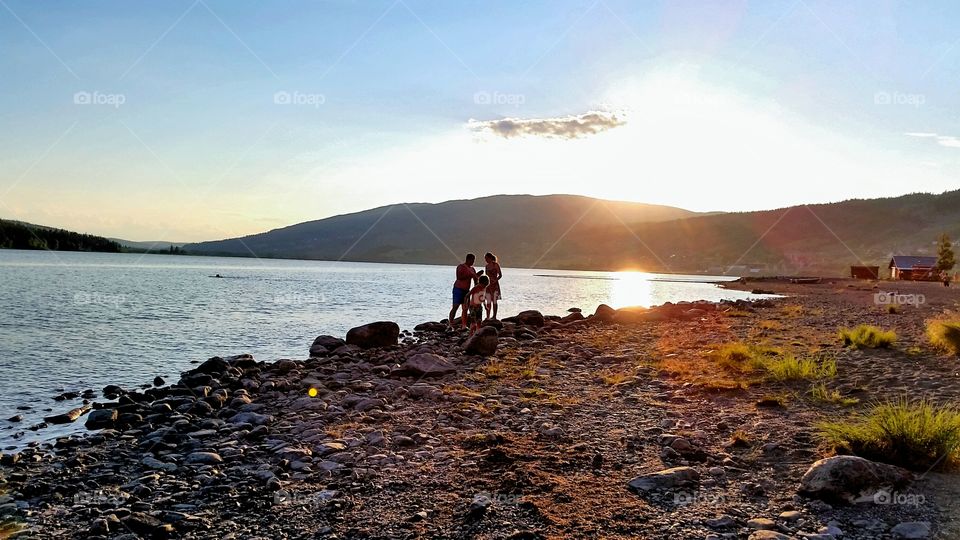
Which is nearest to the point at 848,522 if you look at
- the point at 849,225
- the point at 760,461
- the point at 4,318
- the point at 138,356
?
the point at 760,461

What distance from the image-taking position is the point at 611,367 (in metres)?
15.0

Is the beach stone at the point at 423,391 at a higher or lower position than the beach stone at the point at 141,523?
higher

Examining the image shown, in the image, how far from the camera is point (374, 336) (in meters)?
20.7

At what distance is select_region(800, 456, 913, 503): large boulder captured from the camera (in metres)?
6.21

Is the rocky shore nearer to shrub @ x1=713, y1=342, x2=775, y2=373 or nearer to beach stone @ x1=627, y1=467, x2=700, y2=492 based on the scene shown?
beach stone @ x1=627, y1=467, x2=700, y2=492

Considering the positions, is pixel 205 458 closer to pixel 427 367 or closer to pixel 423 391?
pixel 423 391

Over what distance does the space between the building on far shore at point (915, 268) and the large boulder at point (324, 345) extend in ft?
282

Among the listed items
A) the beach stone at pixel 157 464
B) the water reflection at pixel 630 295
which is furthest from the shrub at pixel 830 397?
the water reflection at pixel 630 295

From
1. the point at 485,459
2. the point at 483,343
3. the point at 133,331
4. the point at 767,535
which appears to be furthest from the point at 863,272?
the point at 767,535

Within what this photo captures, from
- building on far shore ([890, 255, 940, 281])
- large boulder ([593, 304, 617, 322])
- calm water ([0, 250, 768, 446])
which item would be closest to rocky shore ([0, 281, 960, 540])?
calm water ([0, 250, 768, 446])

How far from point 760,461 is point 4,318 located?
3410 centimetres

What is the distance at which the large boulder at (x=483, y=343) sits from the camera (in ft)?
56.4

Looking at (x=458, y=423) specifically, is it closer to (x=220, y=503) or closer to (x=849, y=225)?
(x=220, y=503)

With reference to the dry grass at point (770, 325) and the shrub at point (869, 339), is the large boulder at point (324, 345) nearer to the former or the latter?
the shrub at point (869, 339)
